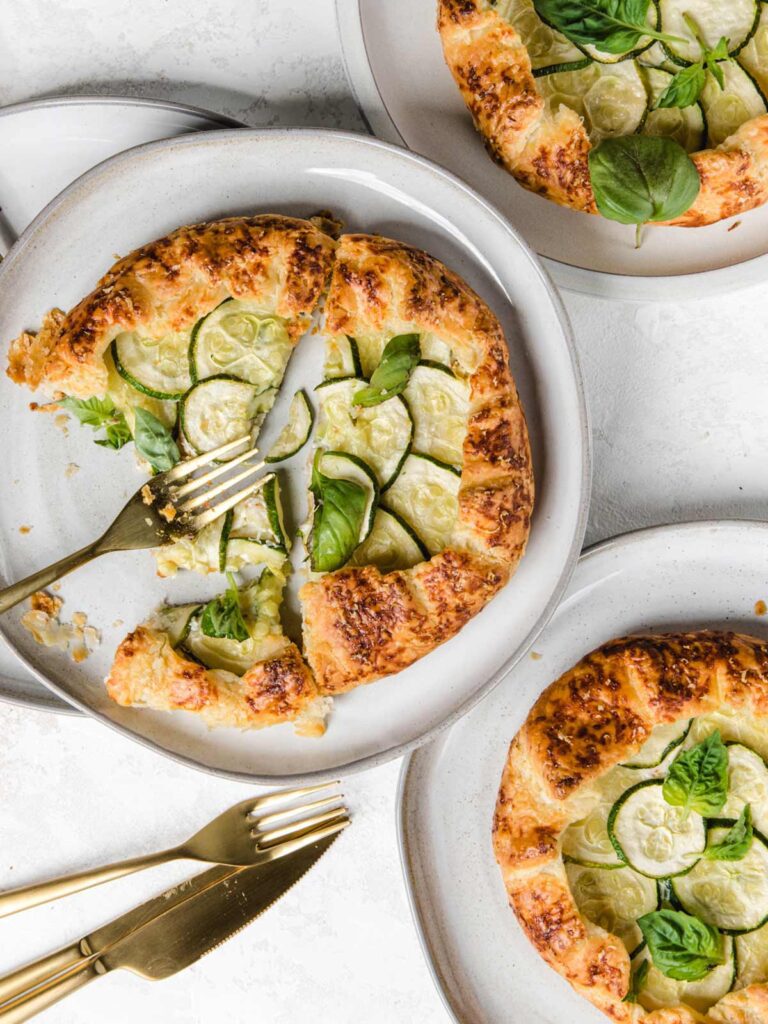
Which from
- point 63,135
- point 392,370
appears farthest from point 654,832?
point 63,135

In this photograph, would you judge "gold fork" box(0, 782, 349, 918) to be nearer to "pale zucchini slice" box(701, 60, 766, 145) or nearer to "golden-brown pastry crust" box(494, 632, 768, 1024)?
"golden-brown pastry crust" box(494, 632, 768, 1024)

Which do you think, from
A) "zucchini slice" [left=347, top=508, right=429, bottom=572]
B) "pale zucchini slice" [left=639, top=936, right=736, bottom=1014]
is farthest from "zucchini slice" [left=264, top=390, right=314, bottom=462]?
"pale zucchini slice" [left=639, top=936, right=736, bottom=1014]

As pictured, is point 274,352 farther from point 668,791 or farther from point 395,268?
point 668,791

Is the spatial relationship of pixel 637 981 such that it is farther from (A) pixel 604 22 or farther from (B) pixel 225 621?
(A) pixel 604 22

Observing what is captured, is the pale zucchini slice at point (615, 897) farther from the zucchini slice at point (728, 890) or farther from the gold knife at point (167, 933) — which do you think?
the gold knife at point (167, 933)

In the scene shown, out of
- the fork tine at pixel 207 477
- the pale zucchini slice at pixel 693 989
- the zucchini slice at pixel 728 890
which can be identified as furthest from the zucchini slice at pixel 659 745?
the fork tine at pixel 207 477

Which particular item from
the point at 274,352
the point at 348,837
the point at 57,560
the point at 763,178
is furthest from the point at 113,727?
the point at 763,178
